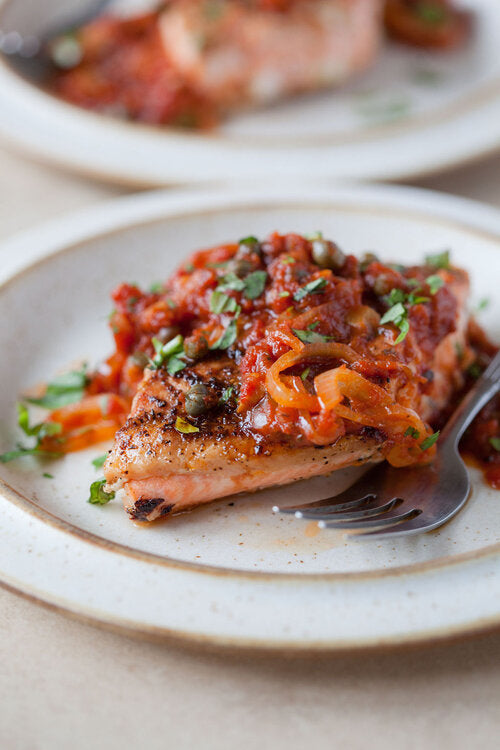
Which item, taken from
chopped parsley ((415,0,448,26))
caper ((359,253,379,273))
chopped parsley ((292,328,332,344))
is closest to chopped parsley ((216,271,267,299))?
chopped parsley ((292,328,332,344))

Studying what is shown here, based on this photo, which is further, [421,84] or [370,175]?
[421,84]

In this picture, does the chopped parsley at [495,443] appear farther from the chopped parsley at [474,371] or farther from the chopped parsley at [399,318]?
the chopped parsley at [399,318]

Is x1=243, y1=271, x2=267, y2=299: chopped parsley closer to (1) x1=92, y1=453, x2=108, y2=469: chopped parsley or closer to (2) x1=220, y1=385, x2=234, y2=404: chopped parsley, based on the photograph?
(2) x1=220, y1=385, x2=234, y2=404: chopped parsley

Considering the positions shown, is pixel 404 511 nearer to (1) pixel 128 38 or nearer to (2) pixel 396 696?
(2) pixel 396 696

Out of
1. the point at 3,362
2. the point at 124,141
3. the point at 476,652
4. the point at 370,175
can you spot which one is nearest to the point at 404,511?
the point at 476,652

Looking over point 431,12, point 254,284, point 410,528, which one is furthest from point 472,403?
point 431,12

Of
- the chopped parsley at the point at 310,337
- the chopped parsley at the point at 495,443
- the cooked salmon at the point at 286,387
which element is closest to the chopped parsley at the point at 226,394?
the cooked salmon at the point at 286,387

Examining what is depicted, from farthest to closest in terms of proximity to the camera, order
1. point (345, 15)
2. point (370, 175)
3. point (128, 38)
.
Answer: point (128, 38) < point (345, 15) < point (370, 175)

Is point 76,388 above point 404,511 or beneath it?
beneath
